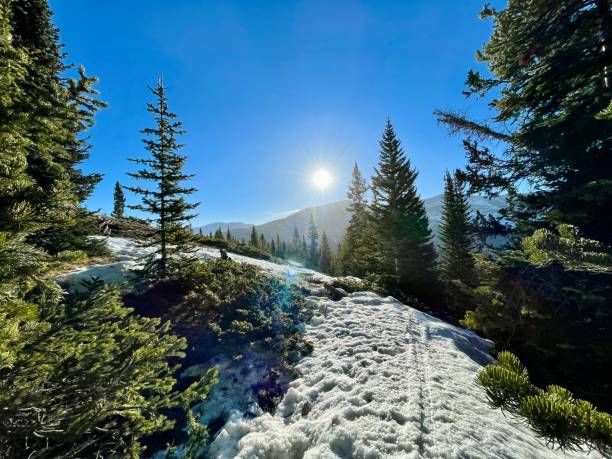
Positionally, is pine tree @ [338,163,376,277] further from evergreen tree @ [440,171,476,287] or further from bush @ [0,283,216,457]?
bush @ [0,283,216,457]

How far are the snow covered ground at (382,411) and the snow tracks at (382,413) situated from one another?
2 centimetres

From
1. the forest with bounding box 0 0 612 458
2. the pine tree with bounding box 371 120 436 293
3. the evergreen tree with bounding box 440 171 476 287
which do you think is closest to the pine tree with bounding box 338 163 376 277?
the pine tree with bounding box 371 120 436 293

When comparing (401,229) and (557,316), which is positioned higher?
(401,229)

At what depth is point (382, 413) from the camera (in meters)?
5.06

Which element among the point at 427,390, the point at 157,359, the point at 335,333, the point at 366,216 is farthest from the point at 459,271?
the point at 157,359

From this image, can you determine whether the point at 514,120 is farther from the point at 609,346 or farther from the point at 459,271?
the point at 459,271

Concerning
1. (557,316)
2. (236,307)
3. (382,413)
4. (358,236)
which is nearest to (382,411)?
(382,413)

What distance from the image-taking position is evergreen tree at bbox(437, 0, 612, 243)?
212 inches

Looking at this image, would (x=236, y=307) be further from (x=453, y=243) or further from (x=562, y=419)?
(x=453, y=243)

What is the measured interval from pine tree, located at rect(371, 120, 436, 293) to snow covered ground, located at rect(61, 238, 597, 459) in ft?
32.0

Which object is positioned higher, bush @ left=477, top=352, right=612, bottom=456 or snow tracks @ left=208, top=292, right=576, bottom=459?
bush @ left=477, top=352, right=612, bottom=456

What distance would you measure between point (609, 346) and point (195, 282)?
12.0 metres

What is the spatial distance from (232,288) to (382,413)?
799 centimetres

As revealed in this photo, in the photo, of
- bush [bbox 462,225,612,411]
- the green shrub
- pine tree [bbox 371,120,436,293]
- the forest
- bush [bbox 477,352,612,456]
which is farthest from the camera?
pine tree [bbox 371,120,436,293]
